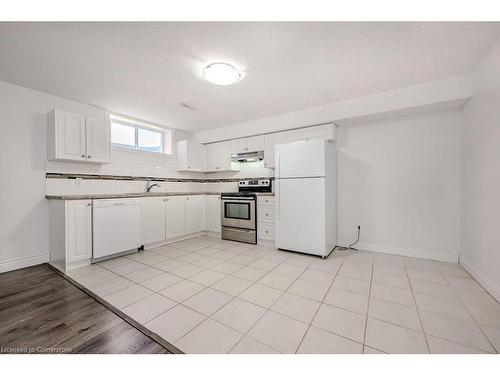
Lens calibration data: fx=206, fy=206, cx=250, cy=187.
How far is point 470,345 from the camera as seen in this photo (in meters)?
1.30

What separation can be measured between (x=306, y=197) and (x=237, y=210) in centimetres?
145

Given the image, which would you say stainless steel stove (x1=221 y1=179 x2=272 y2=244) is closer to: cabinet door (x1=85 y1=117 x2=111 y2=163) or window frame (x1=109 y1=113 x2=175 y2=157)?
window frame (x1=109 y1=113 x2=175 y2=157)

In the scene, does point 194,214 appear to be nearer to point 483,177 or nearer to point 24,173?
point 24,173

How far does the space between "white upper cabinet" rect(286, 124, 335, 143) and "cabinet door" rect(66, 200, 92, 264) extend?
3243 mm

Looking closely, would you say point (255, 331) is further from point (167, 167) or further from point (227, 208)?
point (167, 167)

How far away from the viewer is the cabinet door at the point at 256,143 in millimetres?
4094

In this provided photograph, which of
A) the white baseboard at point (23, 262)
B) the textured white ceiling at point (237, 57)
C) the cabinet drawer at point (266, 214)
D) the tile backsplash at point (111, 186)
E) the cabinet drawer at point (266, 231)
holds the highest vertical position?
the textured white ceiling at point (237, 57)

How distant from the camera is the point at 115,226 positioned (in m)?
2.95

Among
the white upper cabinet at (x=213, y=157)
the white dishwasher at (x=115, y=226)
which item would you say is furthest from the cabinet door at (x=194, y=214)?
the white dishwasher at (x=115, y=226)

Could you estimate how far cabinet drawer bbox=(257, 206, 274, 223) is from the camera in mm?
3643

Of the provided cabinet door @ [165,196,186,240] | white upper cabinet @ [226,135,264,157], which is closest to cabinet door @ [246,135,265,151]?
white upper cabinet @ [226,135,264,157]

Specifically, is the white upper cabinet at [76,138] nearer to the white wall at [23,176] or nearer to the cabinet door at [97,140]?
the cabinet door at [97,140]

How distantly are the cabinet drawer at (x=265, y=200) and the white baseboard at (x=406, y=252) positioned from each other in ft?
4.43

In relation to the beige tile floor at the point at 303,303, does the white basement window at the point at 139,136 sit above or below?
above
